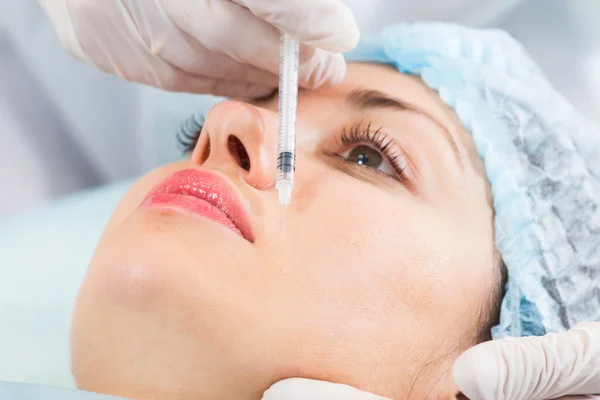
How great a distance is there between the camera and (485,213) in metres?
1.07

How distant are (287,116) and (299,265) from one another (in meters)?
0.24

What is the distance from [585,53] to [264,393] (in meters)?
1.17

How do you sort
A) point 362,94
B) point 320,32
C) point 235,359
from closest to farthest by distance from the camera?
point 235,359
point 320,32
point 362,94

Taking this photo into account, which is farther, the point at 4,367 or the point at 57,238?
the point at 57,238

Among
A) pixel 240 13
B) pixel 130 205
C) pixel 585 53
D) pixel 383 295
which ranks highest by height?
pixel 585 53

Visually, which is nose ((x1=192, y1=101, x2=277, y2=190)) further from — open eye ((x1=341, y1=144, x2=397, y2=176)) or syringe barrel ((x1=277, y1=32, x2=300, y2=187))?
open eye ((x1=341, y1=144, x2=397, y2=176))

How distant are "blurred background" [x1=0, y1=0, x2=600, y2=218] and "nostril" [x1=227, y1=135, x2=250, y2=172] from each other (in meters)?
0.59

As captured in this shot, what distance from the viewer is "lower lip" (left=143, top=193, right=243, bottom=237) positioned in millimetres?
902

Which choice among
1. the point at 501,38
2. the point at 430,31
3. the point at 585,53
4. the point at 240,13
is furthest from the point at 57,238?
the point at 585,53

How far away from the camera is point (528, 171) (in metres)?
1.10

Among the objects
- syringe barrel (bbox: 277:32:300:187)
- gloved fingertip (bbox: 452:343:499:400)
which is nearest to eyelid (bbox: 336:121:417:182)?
syringe barrel (bbox: 277:32:300:187)

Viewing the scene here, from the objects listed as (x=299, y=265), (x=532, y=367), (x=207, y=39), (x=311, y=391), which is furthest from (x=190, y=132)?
(x=532, y=367)

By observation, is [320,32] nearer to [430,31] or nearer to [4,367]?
[430,31]

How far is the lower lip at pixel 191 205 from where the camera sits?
2.96 feet
